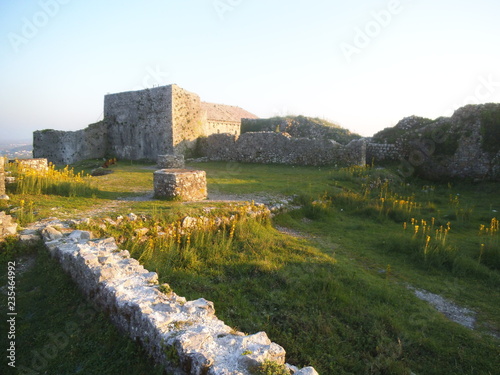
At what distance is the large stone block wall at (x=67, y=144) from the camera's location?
76.9ft

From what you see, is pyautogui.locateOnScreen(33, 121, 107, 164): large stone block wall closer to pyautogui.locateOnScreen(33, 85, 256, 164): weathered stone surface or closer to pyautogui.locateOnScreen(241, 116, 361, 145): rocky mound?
pyautogui.locateOnScreen(33, 85, 256, 164): weathered stone surface

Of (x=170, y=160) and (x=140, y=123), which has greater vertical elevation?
(x=140, y=123)

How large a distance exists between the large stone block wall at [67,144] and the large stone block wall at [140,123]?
120cm

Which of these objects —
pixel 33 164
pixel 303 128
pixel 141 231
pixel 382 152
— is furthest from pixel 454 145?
pixel 33 164

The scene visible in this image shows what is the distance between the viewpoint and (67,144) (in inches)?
926

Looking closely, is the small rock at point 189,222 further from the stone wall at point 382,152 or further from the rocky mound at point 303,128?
the rocky mound at point 303,128

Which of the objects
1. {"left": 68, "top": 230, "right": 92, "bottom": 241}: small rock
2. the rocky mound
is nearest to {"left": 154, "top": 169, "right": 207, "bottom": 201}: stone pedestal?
{"left": 68, "top": 230, "right": 92, "bottom": 241}: small rock

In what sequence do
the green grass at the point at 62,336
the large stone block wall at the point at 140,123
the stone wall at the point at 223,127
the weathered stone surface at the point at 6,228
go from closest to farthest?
1. the green grass at the point at 62,336
2. the weathered stone surface at the point at 6,228
3. the large stone block wall at the point at 140,123
4. the stone wall at the point at 223,127

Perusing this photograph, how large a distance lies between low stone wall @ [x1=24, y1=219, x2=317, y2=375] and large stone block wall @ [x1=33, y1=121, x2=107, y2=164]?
67.7 ft

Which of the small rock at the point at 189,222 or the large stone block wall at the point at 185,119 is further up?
the large stone block wall at the point at 185,119

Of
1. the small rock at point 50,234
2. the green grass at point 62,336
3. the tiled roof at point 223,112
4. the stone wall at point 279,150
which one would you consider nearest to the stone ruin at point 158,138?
the stone wall at point 279,150

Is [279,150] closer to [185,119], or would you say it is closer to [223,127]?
[185,119]

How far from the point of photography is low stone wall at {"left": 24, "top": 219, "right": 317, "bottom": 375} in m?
2.79

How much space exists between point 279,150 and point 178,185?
12311 millimetres
